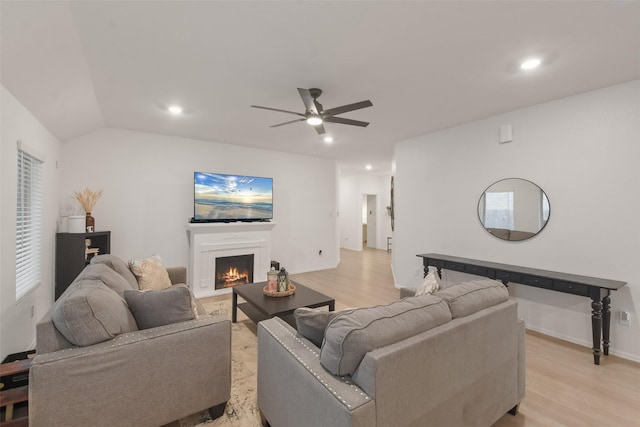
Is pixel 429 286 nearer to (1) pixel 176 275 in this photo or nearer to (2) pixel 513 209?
(2) pixel 513 209

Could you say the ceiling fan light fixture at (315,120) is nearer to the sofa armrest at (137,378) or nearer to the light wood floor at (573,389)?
the sofa armrest at (137,378)

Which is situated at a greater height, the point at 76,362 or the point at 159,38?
the point at 159,38

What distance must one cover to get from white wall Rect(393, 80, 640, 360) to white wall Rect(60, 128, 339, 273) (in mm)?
3095

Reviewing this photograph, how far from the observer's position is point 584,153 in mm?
3002

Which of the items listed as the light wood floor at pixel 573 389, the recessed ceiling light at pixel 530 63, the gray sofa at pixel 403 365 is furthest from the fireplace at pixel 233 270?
the recessed ceiling light at pixel 530 63

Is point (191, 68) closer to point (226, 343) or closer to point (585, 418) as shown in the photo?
point (226, 343)

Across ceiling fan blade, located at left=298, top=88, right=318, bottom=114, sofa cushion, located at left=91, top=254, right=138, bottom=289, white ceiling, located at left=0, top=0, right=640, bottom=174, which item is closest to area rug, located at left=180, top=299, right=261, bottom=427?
sofa cushion, located at left=91, top=254, right=138, bottom=289

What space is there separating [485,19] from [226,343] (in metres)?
2.72

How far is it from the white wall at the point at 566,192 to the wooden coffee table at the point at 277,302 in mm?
2304

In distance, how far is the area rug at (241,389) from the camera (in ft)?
6.16

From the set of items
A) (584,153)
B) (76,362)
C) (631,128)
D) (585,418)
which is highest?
(631,128)

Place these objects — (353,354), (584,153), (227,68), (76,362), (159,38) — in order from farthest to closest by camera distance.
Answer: (584,153) → (227,68) → (159,38) → (76,362) → (353,354)

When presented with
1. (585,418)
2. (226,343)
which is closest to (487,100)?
(585,418)

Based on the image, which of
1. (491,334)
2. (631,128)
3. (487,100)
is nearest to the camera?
(491,334)
